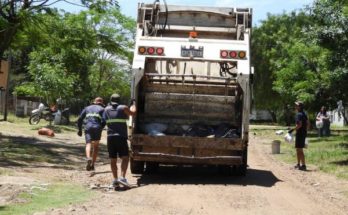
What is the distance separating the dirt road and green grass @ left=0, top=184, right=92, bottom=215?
0.27m

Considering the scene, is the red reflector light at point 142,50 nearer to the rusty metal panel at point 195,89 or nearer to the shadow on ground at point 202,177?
the rusty metal panel at point 195,89

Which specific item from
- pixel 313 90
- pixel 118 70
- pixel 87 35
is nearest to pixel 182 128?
pixel 87 35

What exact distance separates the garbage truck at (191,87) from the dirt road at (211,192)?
19.6 inches

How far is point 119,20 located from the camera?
4503cm

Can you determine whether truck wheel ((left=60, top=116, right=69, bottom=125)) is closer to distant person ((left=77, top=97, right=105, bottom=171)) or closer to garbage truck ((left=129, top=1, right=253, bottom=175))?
distant person ((left=77, top=97, right=105, bottom=171))

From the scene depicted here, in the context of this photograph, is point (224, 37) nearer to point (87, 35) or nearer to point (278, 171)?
point (278, 171)

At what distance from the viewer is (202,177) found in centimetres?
1256

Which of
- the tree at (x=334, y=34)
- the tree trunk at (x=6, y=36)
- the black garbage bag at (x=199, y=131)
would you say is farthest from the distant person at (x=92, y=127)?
the tree at (x=334, y=34)

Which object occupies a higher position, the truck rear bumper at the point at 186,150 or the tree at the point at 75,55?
the tree at the point at 75,55

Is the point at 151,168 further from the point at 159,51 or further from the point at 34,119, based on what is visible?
the point at 34,119

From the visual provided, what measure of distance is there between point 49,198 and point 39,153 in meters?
7.98

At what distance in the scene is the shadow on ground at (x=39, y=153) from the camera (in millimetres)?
14570

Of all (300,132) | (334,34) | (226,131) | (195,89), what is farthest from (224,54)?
(334,34)

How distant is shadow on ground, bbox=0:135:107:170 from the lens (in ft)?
47.8
